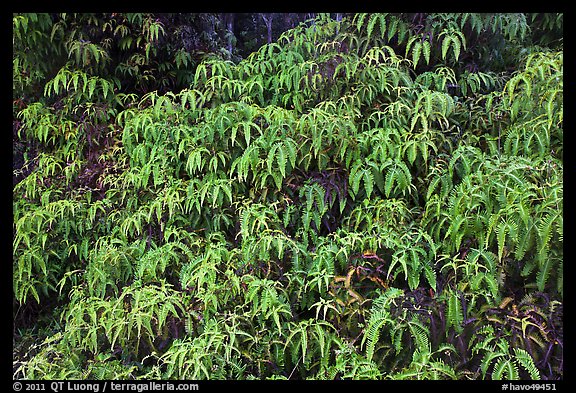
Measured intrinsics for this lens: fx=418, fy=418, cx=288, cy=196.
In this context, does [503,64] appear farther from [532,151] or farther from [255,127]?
[255,127]

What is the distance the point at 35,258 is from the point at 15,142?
6.55 ft

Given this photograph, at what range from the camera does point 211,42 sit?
247 inches

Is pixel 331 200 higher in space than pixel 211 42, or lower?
lower

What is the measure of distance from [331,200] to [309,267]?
2.43ft

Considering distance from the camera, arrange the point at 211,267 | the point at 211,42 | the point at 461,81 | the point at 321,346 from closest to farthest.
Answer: the point at 321,346, the point at 211,267, the point at 461,81, the point at 211,42

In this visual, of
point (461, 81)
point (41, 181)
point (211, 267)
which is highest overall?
point (461, 81)

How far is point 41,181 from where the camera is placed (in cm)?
516

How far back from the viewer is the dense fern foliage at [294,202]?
340 cm

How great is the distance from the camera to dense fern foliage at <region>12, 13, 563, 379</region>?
3.40m

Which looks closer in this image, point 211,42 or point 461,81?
point 461,81

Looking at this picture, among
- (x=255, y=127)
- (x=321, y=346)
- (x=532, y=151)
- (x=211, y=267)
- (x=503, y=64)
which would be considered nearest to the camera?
(x=321, y=346)

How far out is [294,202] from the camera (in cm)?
432

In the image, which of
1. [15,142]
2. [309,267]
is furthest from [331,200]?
[15,142]

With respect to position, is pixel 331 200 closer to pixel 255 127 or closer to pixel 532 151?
pixel 255 127
